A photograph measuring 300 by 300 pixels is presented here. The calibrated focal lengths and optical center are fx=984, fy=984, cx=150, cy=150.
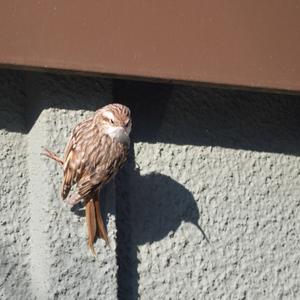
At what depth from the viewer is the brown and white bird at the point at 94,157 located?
3244 millimetres

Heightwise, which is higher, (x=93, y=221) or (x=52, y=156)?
(x=52, y=156)

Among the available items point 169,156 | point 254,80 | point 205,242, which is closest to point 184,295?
point 205,242

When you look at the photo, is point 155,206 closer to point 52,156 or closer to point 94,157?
point 94,157

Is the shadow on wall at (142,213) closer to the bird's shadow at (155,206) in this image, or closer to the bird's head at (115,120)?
the bird's shadow at (155,206)

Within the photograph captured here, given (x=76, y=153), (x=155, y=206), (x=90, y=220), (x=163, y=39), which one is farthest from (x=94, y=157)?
(x=163, y=39)

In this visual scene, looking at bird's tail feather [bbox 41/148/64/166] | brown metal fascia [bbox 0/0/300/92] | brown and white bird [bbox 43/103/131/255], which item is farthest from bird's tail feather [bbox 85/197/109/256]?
brown metal fascia [bbox 0/0/300/92]

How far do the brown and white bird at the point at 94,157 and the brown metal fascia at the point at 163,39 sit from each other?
0.63 feet

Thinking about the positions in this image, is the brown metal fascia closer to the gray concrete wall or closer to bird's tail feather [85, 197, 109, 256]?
the gray concrete wall

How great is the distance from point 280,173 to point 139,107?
24.6 inches

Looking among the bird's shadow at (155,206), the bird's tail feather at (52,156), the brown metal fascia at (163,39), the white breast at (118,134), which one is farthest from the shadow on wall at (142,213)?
the brown metal fascia at (163,39)

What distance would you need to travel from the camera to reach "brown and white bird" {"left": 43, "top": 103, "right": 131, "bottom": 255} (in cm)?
324

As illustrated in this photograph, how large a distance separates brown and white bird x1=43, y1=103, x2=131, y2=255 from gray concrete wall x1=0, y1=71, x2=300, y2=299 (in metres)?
0.04

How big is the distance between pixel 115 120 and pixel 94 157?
0.54 feet

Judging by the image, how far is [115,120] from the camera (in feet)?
10.8
